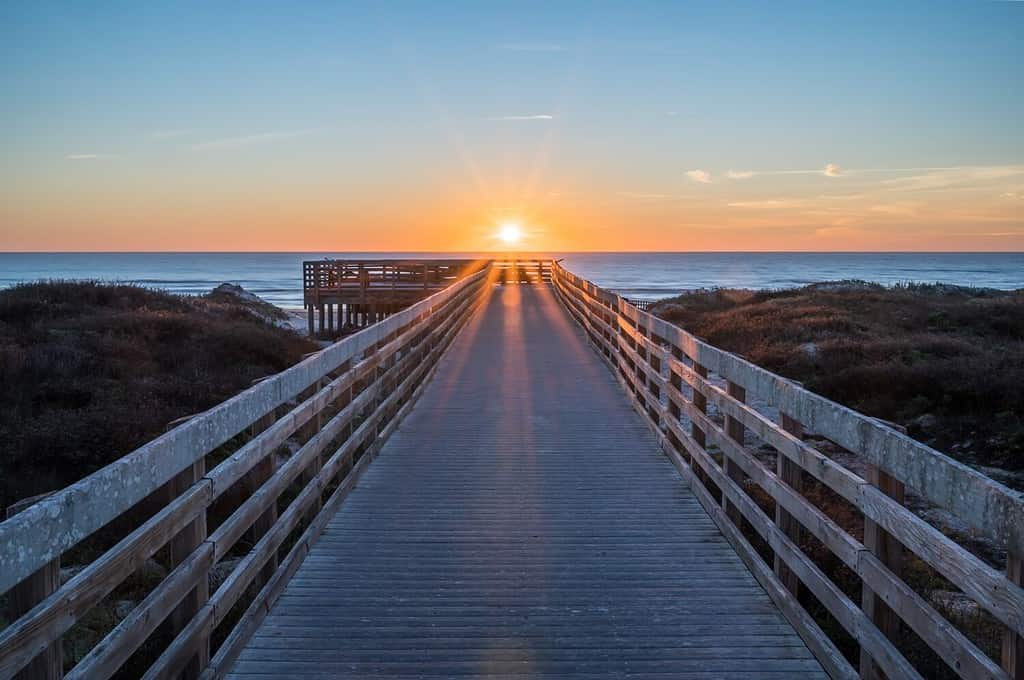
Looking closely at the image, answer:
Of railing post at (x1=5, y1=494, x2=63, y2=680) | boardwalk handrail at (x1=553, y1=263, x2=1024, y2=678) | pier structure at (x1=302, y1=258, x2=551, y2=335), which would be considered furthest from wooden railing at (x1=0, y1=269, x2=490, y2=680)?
pier structure at (x1=302, y1=258, x2=551, y2=335)

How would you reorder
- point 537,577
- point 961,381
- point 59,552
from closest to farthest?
point 59,552 < point 537,577 < point 961,381

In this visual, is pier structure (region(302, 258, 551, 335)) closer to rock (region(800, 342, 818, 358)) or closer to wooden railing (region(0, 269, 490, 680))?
rock (region(800, 342, 818, 358))

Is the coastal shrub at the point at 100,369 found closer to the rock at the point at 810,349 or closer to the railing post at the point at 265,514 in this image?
the railing post at the point at 265,514

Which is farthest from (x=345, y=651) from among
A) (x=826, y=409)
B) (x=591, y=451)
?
(x=591, y=451)

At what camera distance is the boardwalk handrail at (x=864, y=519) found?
2.58m

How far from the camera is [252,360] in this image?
1525 centimetres

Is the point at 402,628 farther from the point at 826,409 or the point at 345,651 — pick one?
the point at 826,409

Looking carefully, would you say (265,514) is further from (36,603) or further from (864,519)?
(864,519)

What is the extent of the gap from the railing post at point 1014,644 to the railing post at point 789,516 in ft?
6.65

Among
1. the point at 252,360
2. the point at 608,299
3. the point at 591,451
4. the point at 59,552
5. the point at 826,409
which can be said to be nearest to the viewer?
the point at 59,552

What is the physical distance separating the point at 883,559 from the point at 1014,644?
0.98m

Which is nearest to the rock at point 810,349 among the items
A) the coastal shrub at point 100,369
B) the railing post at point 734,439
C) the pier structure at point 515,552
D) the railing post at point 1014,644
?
the pier structure at point 515,552

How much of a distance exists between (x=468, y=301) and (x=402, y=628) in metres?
19.1

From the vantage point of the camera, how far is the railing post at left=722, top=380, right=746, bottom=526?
18.8 ft
